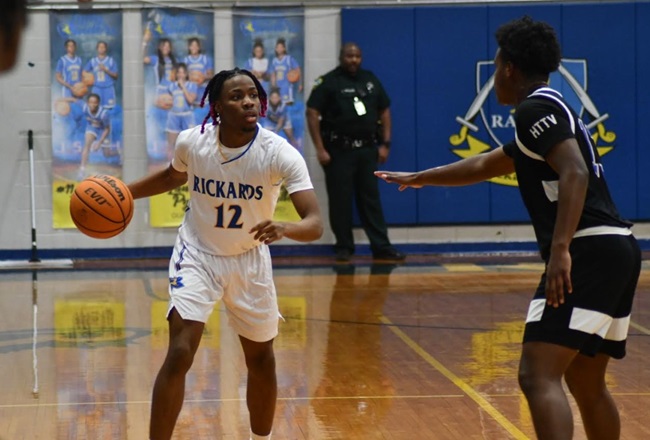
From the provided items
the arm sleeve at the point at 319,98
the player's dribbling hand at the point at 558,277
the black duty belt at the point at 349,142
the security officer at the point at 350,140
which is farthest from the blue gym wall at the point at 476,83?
the player's dribbling hand at the point at 558,277

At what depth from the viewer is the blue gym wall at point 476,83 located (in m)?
13.7

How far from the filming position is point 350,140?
13039mm

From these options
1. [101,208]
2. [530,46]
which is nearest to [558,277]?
[530,46]

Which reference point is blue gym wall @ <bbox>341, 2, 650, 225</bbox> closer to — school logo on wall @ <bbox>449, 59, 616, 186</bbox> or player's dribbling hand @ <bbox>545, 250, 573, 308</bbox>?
school logo on wall @ <bbox>449, 59, 616, 186</bbox>

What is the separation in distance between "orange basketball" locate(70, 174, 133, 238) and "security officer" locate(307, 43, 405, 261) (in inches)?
298

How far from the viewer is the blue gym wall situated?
13.7 m

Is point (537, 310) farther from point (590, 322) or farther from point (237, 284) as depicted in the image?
point (237, 284)

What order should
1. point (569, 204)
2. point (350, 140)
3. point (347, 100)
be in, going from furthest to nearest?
1. point (350, 140)
2. point (347, 100)
3. point (569, 204)

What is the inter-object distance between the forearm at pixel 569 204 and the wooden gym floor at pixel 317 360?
186cm

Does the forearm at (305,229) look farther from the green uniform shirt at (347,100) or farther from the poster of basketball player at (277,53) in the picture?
the poster of basketball player at (277,53)

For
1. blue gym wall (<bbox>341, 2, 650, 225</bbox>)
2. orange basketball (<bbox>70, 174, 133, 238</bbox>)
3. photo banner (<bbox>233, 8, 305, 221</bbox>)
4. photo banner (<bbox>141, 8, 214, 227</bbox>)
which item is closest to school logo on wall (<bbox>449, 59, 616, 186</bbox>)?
blue gym wall (<bbox>341, 2, 650, 225</bbox>)

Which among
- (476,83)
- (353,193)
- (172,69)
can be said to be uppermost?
(172,69)

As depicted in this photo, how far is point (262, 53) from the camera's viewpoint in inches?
535

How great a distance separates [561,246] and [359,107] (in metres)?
9.00
